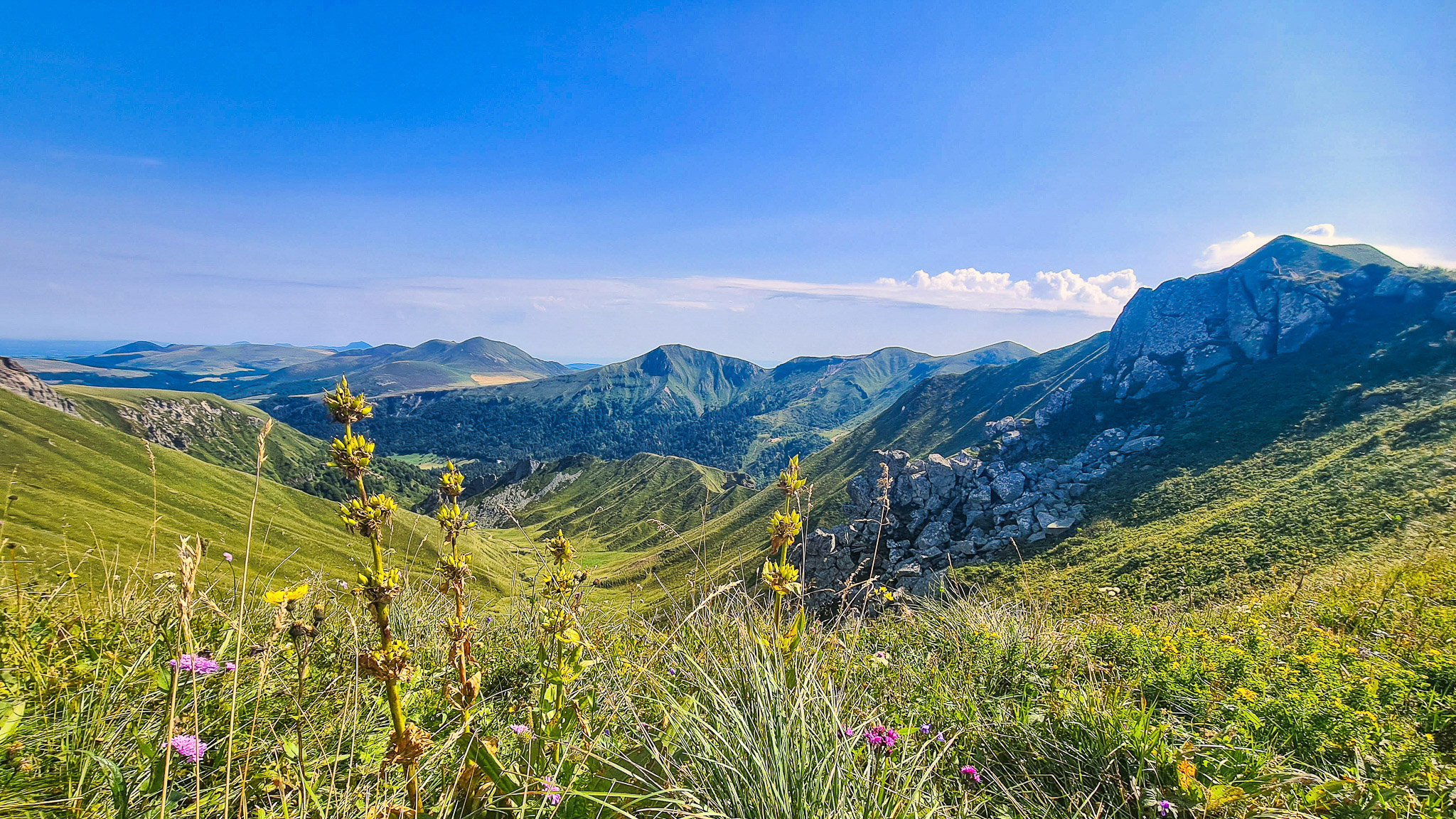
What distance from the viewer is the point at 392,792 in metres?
2.54

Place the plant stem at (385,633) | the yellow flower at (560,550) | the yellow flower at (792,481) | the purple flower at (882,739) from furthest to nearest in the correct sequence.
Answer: the yellow flower at (792,481) → the yellow flower at (560,550) → the purple flower at (882,739) → the plant stem at (385,633)

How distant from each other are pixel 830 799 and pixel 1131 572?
3866 centimetres

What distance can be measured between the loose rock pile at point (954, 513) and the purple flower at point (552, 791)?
37900 mm

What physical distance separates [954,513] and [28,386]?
231804mm

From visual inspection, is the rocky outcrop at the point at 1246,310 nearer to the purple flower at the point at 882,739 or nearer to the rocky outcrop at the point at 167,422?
the purple flower at the point at 882,739

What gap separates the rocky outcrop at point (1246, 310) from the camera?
8031 centimetres

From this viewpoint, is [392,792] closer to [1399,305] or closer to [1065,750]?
[1065,750]

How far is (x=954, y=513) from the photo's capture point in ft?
182

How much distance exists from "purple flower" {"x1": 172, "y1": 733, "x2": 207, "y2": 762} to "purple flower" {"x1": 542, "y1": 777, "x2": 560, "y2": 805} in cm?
133

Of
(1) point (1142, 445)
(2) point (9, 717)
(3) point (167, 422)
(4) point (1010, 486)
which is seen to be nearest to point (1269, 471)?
(1) point (1142, 445)

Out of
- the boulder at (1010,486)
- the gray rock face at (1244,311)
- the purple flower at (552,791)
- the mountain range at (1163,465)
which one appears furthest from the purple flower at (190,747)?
the gray rock face at (1244,311)

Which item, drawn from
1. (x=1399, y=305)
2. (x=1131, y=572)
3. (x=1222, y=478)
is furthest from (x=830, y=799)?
(x=1399, y=305)

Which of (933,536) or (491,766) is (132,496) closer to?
(933,536)

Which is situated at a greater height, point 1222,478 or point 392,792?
point 392,792
